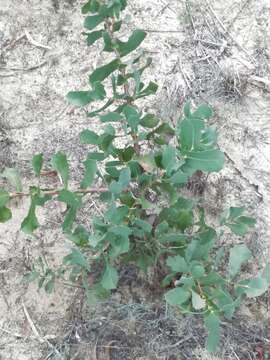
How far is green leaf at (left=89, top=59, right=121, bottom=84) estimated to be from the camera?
75.5 inches

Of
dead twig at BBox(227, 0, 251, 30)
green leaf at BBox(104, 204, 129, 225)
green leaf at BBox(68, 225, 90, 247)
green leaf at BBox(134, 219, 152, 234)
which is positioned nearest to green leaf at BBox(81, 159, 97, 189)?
green leaf at BBox(104, 204, 129, 225)

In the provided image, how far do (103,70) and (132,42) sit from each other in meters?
0.13

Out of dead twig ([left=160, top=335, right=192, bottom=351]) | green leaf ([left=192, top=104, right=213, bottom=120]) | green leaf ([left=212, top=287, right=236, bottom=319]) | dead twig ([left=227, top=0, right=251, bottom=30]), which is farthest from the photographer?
dead twig ([left=227, top=0, right=251, bottom=30])

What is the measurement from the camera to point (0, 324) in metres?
2.53

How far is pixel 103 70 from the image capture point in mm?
1931

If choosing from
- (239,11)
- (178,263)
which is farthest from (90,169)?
(239,11)

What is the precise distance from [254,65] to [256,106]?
0.88 feet

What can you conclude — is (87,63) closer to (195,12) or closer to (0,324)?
(195,12)

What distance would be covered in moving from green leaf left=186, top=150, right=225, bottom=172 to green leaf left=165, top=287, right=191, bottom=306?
39cm

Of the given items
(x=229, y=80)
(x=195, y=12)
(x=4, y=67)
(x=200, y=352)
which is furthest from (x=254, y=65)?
(x=200, y=352)

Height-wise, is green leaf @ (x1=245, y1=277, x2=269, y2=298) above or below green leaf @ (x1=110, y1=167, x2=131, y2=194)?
below

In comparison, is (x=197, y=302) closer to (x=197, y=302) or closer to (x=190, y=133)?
(x=197, y=302)

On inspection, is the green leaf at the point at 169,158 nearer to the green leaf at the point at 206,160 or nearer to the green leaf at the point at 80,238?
the green leaf at the point at 206,160

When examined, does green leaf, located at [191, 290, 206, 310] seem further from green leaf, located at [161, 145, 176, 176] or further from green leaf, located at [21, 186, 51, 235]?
green leaf, located at [21, 186, 51, 235]
